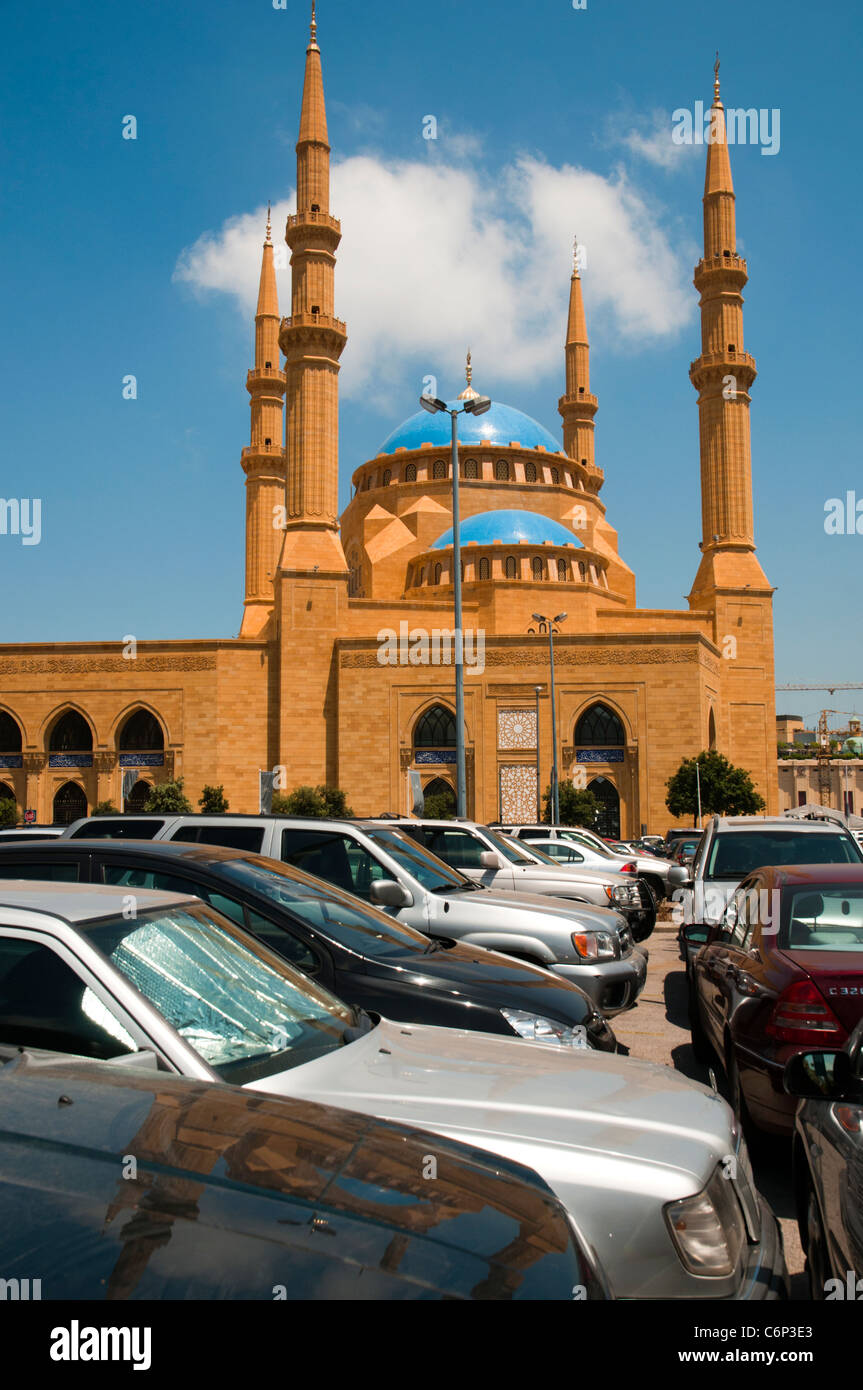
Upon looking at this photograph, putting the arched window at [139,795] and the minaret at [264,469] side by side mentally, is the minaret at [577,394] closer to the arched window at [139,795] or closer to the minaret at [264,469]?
the minaret at [264,469]

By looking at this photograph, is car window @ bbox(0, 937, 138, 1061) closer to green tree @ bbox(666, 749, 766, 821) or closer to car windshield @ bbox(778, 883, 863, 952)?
Answer: car windshield @ bbox(778, 883, 863, 952)

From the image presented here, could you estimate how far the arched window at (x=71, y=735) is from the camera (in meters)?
46.2

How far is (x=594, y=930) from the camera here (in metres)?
7.77

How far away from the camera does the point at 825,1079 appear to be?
120 inches

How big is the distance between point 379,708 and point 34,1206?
140 feet

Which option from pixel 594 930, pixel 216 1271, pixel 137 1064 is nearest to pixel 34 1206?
pixel 216 1271

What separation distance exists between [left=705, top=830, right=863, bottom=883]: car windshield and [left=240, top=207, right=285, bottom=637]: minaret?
43.7m

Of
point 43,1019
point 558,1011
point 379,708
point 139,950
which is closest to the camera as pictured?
point 43,1019

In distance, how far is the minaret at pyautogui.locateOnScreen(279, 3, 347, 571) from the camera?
40562 mm

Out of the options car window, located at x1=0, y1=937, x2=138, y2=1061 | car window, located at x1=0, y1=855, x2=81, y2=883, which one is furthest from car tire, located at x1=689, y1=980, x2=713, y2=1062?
car window, located at x1=0, y1=937, x2=138, y2=1061

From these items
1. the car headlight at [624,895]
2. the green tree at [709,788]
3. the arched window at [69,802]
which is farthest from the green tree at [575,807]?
the car headlight at [624,895]

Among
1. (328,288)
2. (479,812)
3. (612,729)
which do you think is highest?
(328,288)

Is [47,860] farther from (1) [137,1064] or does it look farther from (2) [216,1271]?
(2) [216,1271]

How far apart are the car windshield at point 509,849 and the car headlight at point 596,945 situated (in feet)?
13.2
